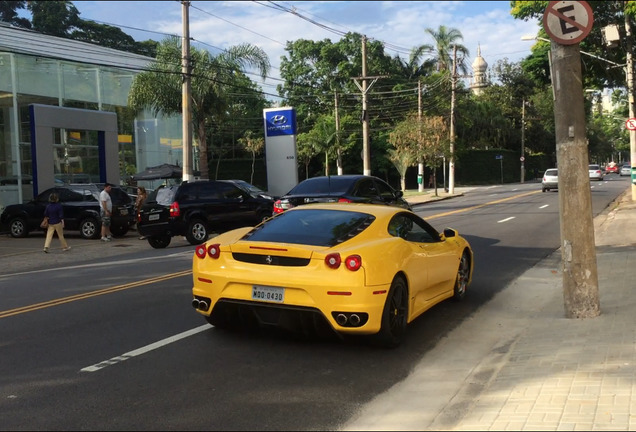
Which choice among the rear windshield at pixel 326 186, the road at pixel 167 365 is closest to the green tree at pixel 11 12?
the rear windshield at pixel 326 186

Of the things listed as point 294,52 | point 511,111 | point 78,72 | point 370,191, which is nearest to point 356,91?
point 294,52

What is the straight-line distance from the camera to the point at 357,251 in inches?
232

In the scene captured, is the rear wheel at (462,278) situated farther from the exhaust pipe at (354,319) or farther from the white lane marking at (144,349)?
the white lane marking at (144,349)

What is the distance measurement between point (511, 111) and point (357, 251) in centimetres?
7493

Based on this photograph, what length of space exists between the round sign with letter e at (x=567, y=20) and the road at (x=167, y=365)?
3463mm

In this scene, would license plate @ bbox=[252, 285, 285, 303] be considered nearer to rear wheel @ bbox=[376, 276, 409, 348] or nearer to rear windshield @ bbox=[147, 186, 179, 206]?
rear wheel @ bbox=[376, 276, 409, 348]

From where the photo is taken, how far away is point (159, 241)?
1714 cm

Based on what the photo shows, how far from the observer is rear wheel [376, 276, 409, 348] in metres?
5.96

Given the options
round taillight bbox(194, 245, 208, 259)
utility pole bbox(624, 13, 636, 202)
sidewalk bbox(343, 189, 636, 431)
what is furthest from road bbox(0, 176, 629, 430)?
utility pole bbox(624, 13, 636, 202)

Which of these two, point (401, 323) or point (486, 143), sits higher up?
point (486, 143)

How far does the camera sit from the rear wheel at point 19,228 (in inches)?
833

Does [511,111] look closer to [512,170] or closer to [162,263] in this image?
[512,170]

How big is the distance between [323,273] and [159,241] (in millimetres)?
12160

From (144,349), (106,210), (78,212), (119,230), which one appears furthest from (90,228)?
(144,349)
